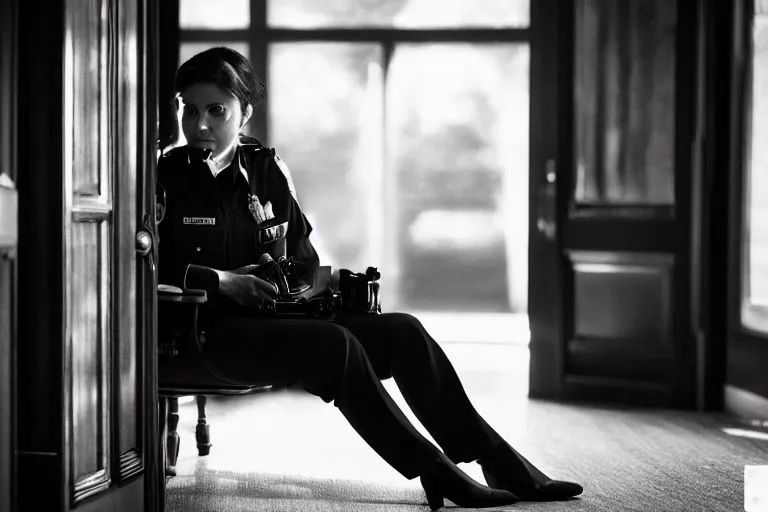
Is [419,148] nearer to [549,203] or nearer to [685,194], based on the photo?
[549,203]

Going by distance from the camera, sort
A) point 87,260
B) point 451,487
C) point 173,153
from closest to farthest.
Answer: point 87,260, point 451,487, point 173,153

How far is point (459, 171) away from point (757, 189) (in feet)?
16.1

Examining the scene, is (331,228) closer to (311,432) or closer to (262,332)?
(311,432)

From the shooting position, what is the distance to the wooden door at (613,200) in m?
4.55

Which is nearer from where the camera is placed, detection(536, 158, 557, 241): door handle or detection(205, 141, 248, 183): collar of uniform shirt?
detection(205, 141, 248, 183): collar of uniform shirt

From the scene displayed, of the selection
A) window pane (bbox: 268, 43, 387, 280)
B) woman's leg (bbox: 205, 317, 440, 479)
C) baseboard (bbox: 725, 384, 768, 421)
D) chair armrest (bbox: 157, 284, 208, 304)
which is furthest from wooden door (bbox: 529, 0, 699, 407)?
window pane (bbox: 268, 43, 387, 280)

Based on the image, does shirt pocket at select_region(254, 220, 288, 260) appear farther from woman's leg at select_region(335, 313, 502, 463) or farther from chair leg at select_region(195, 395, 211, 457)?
chair leg at select_region(195, 395, 211, 457)

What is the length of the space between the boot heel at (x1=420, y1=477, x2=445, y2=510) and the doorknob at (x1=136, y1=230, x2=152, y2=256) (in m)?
0.81

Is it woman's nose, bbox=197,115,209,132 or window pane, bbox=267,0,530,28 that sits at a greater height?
window pane, bbox=267,0,530,28

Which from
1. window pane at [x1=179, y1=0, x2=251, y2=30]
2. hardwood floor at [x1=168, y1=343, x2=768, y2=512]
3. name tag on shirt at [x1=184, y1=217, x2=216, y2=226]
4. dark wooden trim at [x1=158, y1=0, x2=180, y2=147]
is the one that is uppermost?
window pane at [x1=179, y1=0, x2=251, y2=30]

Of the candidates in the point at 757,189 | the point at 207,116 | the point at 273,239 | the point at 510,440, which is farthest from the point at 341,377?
→ the point at 757,189

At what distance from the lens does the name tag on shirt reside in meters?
2.74

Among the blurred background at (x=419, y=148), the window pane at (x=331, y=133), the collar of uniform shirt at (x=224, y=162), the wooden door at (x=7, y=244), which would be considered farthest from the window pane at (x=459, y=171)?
the wooden door at (x=7, y=244)

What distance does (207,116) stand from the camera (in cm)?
283
